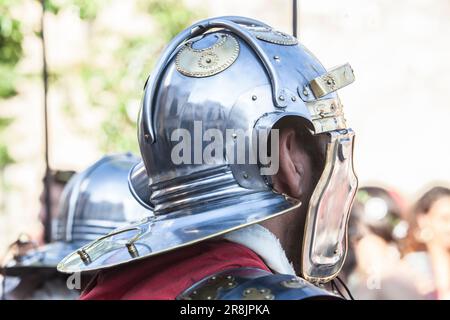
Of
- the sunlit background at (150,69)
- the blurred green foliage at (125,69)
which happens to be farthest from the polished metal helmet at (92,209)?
the blurred green foliage at (125,69)

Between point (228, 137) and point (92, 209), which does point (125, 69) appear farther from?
point (228, 137)

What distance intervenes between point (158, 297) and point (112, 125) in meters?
6.85

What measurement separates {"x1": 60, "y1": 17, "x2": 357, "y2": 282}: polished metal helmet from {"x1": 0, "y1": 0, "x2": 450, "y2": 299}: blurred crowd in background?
244 cm

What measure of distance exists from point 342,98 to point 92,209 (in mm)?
3820

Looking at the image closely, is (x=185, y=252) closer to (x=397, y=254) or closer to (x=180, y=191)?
(x=180, y=191)

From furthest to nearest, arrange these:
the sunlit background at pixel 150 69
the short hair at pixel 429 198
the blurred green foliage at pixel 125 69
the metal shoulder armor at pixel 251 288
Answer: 1. the blurred green foliage at pixel 125 69
2. the sunlit background at pixel 150 69
3. the short hair at pixel 429 198
4. the metal shoulder armor at pixel 251 288

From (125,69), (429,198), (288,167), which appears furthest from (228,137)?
(125,69)

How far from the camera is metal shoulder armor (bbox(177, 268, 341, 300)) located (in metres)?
2.17

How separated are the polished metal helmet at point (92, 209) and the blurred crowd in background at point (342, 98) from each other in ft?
1.51

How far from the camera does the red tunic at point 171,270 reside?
228 centimetres

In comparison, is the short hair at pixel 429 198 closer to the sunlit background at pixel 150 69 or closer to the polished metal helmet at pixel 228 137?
the sunlit background at pixel 150 69

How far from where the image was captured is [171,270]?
233 cm

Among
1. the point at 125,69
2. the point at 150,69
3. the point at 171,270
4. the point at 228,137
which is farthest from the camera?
the point at 125,69

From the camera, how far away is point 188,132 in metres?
2.48
